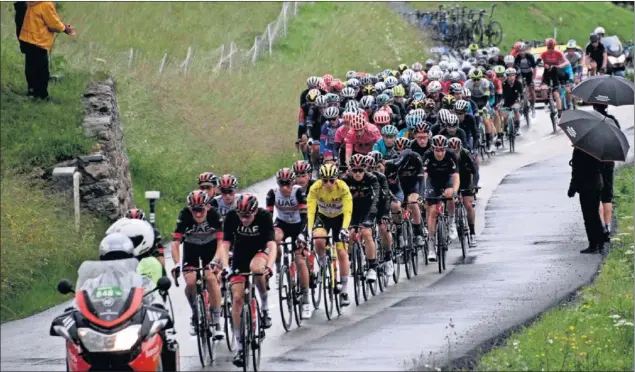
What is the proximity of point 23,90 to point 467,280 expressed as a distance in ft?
33.3

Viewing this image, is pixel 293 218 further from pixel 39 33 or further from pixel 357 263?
pixel 39 33

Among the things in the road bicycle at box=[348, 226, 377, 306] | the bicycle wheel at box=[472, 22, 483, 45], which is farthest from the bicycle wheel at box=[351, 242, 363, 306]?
the bicycle wheel at box=[472, 22, 483, 45]

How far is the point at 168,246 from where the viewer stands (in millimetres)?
25609

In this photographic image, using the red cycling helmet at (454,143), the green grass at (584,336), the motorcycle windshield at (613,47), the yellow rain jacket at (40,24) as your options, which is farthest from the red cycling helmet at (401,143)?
the motorcycle windshield at (613,47)

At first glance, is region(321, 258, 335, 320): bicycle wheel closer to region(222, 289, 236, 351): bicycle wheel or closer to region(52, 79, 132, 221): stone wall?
region(222, 289, 236, 351): bicycle wheel

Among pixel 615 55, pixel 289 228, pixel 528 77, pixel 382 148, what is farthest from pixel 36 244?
pixel 615 55

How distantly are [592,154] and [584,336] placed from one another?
6029 mm

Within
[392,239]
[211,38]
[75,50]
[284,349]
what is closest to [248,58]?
[211,38]

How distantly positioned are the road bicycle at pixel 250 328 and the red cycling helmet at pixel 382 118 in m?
10.8

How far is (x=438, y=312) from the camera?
18.8 metres

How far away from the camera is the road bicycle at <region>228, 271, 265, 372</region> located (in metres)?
15.4

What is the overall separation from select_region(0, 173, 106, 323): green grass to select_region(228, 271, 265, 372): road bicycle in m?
5.16

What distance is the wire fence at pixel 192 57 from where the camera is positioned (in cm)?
3769

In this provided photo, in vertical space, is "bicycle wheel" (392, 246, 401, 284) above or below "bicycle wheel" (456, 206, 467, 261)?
below
